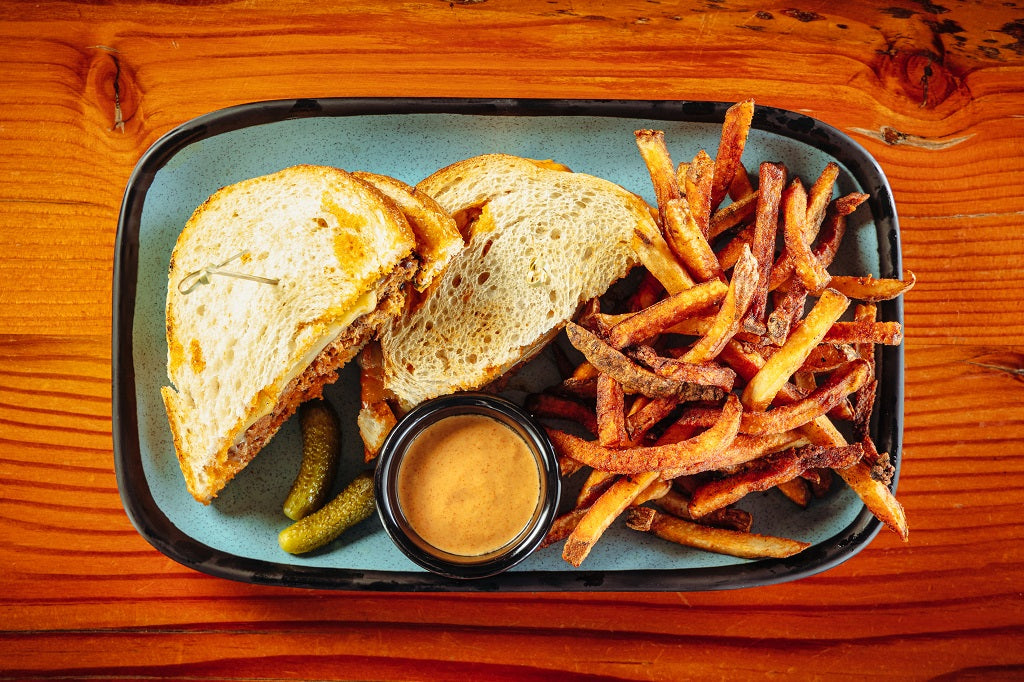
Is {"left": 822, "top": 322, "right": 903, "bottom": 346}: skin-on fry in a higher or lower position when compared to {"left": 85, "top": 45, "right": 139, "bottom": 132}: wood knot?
lower

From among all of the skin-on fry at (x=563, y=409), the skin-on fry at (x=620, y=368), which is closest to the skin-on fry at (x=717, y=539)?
the skin-on fry at (x=563, y=409)

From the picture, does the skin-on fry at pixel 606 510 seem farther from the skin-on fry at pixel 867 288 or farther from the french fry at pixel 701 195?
the skin-on fry at pixel 867 288

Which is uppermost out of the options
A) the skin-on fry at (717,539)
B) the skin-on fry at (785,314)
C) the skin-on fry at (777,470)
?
the skin-on fry at (785,314)

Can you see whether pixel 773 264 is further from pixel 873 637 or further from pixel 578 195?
pixel 873 637

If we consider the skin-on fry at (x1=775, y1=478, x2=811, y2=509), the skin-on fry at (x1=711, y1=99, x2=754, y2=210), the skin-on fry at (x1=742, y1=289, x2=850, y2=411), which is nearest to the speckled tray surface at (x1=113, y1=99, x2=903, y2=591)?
the skin-on fry at (x1=775, y1=478, x2=811, y2=509)

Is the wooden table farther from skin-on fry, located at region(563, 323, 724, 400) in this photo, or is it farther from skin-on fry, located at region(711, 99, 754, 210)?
skin-on fry, located at region(563, 323, 724, 400)

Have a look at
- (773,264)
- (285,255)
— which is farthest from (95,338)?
(773,264)
